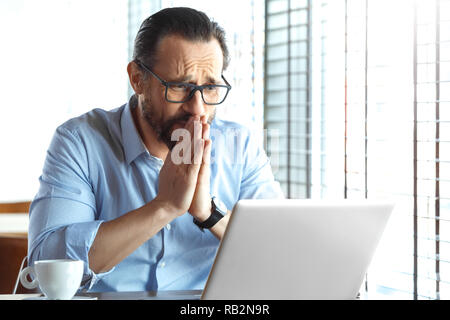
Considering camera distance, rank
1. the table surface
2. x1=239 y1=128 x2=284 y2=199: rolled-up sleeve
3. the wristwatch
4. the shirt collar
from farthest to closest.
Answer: x1=239 y1=128 x2=284 y2=199: rolled-up sleeve, the shirt collar, the wristwatch, the table surface

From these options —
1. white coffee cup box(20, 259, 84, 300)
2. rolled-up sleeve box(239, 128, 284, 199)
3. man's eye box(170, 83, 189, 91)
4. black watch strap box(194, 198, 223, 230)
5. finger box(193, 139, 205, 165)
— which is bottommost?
white coffee cup box(20, 259, 84, 300)

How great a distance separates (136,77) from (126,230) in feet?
1.62

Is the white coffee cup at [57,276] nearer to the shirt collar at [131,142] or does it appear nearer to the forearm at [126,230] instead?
the forearm at [126,230]

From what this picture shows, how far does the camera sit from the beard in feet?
5.08

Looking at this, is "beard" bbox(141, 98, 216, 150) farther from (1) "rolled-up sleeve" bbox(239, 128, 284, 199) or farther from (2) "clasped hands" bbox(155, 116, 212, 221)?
(1) "rolled-up sleeve" bbox(239, 128, 284, 199)

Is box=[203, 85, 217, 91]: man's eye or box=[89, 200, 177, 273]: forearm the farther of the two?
box=[203, 85, 217, 91]: man's eye

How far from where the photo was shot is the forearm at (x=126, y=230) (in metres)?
1.35

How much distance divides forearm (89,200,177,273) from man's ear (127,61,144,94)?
411mm

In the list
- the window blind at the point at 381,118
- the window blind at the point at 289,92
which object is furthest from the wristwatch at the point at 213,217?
the window blind at the point at 289,92

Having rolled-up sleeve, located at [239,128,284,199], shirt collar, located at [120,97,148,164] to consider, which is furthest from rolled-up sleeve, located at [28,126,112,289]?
rolled-up sleeve, located at [239,128,284,199]

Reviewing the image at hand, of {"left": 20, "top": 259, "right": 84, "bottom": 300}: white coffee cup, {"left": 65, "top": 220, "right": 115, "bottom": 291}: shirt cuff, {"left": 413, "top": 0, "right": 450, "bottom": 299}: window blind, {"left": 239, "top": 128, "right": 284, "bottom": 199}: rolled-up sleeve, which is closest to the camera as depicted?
{"left": 20, "top": 259, "right": 84, "bottom": 300}: white coffee cup

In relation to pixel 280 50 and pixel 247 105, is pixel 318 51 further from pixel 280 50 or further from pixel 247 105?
pixel 247 105

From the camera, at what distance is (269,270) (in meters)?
0.87

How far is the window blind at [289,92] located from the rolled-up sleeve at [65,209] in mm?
1190
